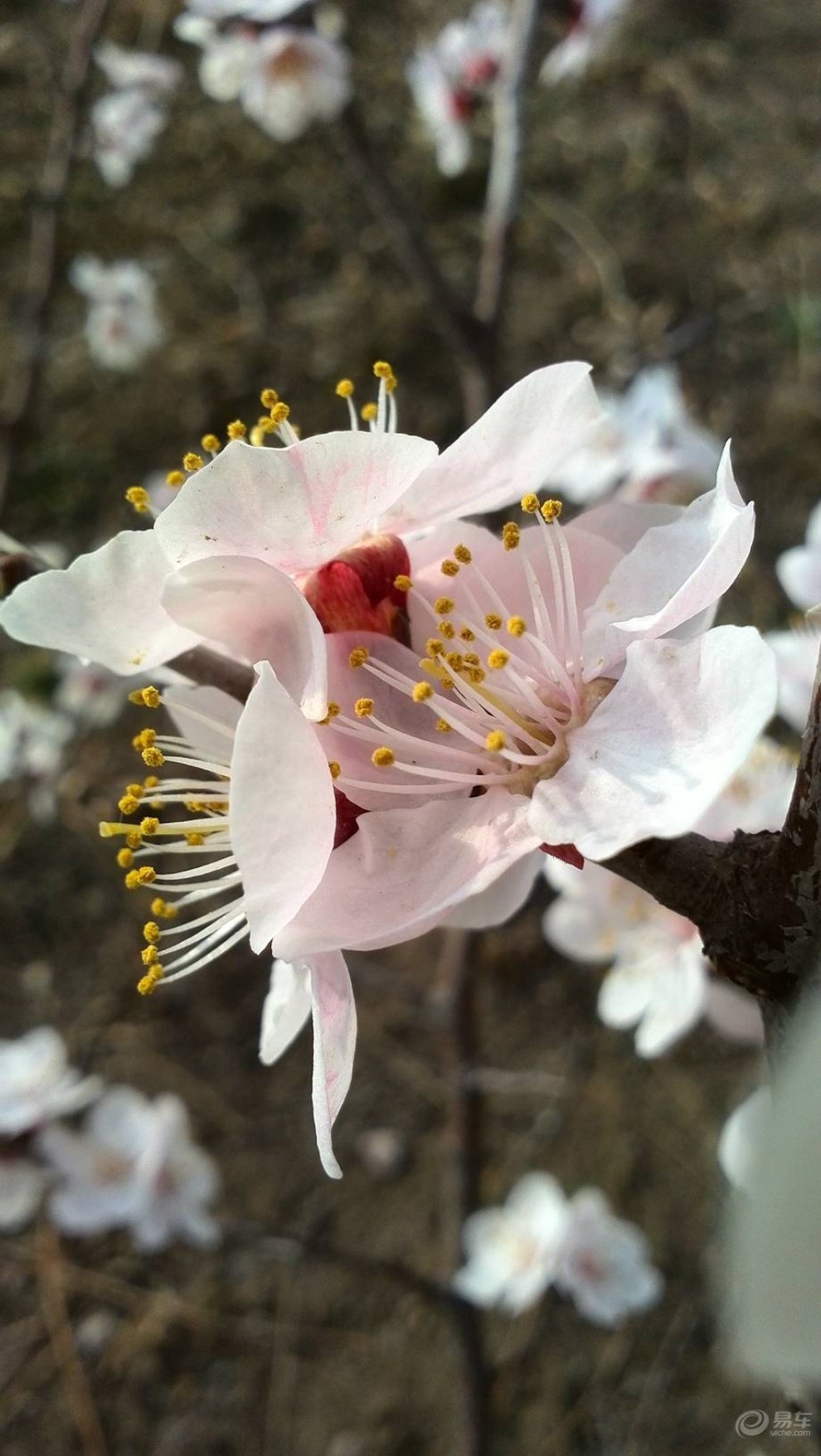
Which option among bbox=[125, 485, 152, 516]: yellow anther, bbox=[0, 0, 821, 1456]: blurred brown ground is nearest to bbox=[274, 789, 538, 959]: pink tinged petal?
bbox=[125, 485, 152, 516]: yellow anther

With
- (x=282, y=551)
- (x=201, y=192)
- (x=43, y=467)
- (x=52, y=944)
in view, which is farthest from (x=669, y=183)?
(x=282, y=551)

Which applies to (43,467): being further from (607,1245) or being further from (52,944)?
(607,1245)

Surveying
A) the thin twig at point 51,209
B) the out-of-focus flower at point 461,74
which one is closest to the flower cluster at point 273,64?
the thin twig at point 51,209

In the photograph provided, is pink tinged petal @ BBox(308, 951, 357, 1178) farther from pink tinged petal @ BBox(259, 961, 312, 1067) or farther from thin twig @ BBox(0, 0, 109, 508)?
thin twig @ BBox(0, 0, 109, 508)

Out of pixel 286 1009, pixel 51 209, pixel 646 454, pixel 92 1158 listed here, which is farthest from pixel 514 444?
pixel 51 209

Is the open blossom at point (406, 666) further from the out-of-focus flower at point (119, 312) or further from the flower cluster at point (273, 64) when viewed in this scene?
the out-of-focus flower at point (119, 312)

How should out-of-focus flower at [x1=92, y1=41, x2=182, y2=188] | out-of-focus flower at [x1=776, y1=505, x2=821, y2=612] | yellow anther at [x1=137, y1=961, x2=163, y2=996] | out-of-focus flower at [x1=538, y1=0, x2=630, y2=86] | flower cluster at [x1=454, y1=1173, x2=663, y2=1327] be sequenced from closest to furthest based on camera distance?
yellow anther at [x1=137, y1=961, x2=163, y2=996]
out-of-focus flower at [x1=776, y1=505, x2=821, y2=612]
out-of-focus flower at [x1=538, y1=0, x2=630, y2=86]
flower cluster at [x1=454, y1=1173, x2=663, y2=1327]
out-of-focus flower at [x1=92, y1=41, x2=182, y2=188]

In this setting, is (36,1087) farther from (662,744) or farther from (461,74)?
(461,74)
